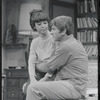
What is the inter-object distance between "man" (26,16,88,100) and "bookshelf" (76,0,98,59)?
133 inches

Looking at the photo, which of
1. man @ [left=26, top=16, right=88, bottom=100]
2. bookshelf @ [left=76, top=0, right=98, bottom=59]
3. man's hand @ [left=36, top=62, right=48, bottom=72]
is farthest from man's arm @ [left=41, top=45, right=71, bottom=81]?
bookshelf @ [left=76, top=0, right=98, bottom=59]

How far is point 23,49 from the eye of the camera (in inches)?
222

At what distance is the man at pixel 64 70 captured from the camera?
192 cm

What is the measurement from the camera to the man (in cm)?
192

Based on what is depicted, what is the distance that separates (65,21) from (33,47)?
583mm

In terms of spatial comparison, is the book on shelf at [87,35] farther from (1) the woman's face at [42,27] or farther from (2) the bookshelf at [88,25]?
(1) the woman's face at [42,27]

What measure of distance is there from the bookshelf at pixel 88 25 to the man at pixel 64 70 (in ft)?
11.1

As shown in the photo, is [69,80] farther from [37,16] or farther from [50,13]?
[50,13]

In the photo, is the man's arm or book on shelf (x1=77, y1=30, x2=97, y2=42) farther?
book on shelf (x1=77, y1=30, x2=97, y2=42)

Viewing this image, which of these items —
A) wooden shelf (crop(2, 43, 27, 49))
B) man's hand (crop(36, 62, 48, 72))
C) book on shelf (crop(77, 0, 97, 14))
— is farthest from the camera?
wooden shelf (crop(2, 43, 27, 49))

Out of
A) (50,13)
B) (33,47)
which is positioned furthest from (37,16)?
(50,13)

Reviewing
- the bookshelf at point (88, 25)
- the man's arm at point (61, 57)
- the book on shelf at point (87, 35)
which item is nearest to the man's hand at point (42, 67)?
the man's arm at point (61, 57)

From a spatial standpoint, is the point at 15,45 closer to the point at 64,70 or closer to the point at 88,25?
the point at 88,25

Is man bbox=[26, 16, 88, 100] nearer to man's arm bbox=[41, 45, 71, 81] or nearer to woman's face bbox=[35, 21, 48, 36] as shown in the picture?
man's arm bbox=[41, 45, 71, 81]
